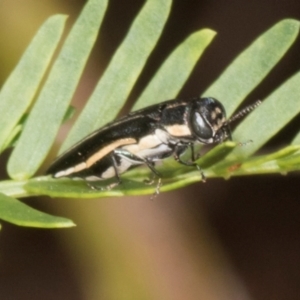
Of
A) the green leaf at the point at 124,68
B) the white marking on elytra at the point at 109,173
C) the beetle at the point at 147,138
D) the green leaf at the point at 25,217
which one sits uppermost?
the green leaf at the point at 124,68

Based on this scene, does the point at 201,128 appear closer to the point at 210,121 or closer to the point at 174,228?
the point at 210,121

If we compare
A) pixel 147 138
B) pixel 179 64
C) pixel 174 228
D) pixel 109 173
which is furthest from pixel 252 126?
pixel 174 228

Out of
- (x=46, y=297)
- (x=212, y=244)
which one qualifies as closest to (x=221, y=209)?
(x=212, y=244)

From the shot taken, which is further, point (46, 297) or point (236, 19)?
point (236, 19)

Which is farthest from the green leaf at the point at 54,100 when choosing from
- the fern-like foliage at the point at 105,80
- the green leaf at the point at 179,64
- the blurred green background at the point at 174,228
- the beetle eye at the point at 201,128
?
the blurred green background at the point at 174,228

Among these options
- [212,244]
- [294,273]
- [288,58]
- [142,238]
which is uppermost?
[288,58]

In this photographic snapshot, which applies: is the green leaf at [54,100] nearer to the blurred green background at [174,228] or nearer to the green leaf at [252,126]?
the green leaf at [252,126]

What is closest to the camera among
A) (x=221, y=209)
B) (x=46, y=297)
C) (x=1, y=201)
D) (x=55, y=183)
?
(x=1, y=201)

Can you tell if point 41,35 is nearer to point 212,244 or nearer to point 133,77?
point 133,77
